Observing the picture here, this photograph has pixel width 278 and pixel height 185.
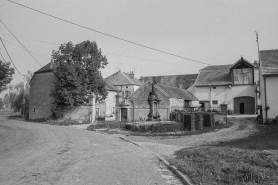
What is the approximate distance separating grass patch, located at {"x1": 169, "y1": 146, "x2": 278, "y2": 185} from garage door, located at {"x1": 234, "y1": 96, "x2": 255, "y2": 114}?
29.9m

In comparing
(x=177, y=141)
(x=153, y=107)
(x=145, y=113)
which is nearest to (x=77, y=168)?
(x=177, y=141)

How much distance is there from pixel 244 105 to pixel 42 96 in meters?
30.9

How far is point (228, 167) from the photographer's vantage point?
704cm

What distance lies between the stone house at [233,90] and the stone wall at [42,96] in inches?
911

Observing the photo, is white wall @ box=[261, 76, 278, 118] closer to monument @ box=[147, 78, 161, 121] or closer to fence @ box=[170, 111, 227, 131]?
fence @ box=[170, 111, 227, 131]

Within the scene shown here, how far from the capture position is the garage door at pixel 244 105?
36375mm

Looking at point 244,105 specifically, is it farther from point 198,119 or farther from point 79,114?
point 79,114

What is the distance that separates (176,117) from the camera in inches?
933

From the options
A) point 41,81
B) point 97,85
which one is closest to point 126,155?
point 97,85

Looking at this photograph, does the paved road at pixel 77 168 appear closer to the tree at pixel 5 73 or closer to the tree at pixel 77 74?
the tree at pixel 77 74

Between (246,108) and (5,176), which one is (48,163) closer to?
(5,176)

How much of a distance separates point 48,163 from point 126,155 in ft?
10.6

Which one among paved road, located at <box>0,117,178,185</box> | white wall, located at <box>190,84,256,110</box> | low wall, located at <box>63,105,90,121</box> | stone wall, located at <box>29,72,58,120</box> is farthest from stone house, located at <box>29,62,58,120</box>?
paved road, located at <box>0,117,178,185</box>

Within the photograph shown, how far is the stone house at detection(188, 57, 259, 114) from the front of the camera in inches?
1435
